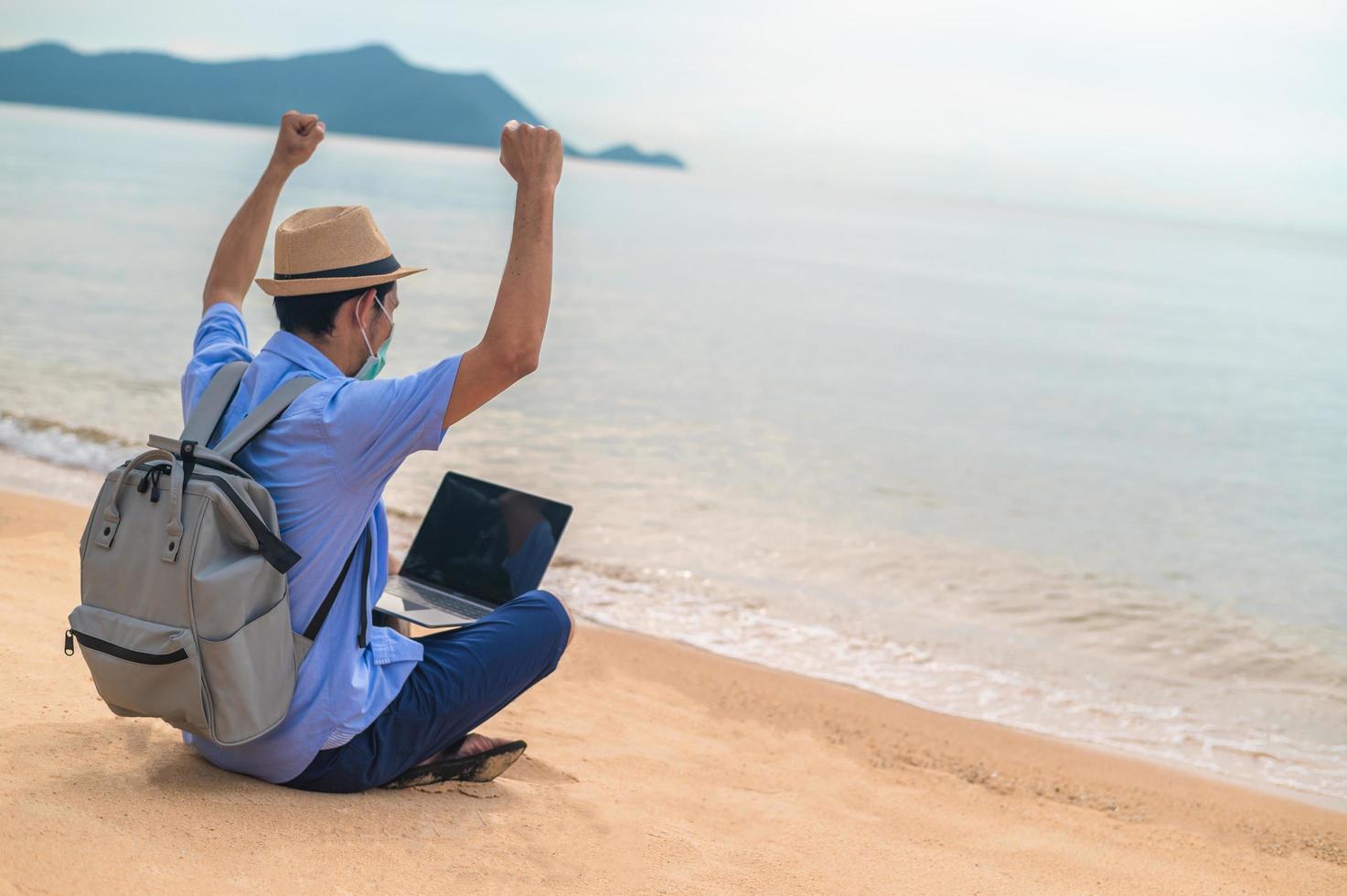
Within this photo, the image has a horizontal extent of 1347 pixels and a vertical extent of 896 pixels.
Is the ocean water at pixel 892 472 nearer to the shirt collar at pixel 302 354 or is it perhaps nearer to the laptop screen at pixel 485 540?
the laptop screen at pixel 485 540

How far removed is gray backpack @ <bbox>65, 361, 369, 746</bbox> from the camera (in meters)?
2.48

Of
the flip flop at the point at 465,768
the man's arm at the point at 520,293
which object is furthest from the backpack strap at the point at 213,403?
the flip flop at the point at 465,768

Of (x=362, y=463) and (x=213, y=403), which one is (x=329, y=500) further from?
(x=213, y=403)

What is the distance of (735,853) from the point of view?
324cm

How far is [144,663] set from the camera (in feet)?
8.36

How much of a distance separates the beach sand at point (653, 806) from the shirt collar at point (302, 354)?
1.07 meters

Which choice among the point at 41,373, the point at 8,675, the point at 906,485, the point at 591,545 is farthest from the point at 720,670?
the point at 41,373

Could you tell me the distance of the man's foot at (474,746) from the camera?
3301mm

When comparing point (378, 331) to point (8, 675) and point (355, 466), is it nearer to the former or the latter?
point (355, 466)

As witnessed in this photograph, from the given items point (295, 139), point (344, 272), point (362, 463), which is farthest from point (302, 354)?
point (295, 139)

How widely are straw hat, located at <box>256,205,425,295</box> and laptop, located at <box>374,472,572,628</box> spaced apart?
3.37 feet

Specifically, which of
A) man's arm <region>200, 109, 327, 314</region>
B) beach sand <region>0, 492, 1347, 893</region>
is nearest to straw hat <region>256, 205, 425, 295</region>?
man's arm <region>200, 109, 327, 314</region>

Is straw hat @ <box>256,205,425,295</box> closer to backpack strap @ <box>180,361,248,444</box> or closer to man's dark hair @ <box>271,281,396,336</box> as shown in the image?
man's dark hair @ <box>271,281,396,336</box>

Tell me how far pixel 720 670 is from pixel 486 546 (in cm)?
246
